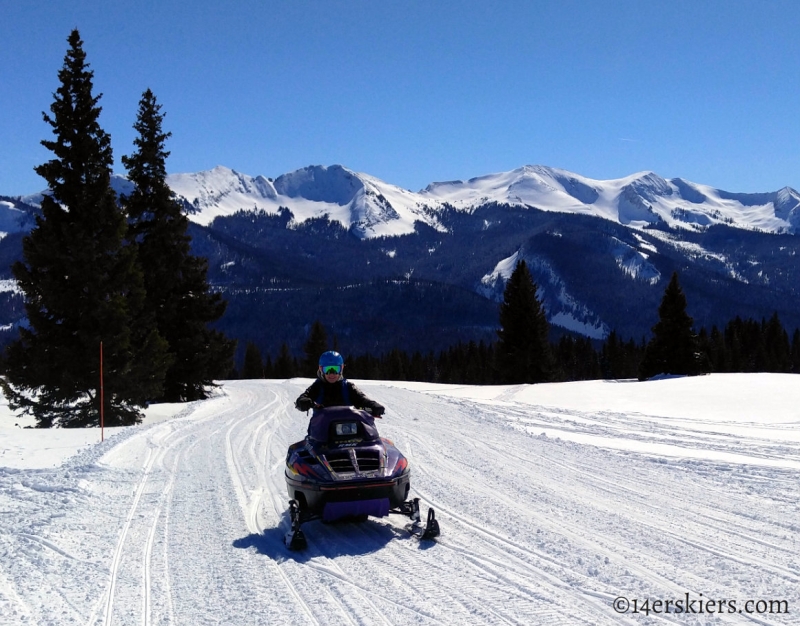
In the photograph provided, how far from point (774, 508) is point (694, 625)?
3.79 metres

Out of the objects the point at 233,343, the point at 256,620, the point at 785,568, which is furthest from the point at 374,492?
the point at 233,343

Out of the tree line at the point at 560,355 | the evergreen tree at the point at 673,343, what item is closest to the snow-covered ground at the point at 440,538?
the tree line at the point at 560,355

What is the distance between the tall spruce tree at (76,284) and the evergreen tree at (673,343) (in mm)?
34414

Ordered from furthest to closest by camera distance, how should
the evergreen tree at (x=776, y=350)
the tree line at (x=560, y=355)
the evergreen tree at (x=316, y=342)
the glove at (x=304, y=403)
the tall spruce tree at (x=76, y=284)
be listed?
the evergreen tree at (x=776, y=350) → the evergreen tree at (x=316, y=342) → the tree line at (x=560, y=355) → the tall spruce tree at (x=76, y=284) → the glove at (x=304, y=403)

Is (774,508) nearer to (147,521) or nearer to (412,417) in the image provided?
(147,521)

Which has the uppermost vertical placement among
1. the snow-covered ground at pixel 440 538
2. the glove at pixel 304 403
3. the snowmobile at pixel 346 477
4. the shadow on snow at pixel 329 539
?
the glove at pixel 304 403

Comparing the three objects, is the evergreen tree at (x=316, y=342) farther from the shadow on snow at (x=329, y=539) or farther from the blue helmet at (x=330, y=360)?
the shadow on snow at (x=329, y=539)

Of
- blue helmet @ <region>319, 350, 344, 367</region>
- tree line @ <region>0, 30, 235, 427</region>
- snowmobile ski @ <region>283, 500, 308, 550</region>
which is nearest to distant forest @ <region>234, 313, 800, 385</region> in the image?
tree line @ <region>0, 30, 235, 427</region>

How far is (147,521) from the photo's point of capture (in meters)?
7.65

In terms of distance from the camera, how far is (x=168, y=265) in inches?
1096

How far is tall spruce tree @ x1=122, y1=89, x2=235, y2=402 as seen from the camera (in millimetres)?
27484

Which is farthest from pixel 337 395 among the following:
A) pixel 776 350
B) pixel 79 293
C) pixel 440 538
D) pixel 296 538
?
pixel 776 350

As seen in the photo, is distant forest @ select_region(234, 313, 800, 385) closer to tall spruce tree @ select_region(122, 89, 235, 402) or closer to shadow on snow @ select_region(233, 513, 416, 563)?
tall spruce tree @ select_region(122, 89, 235, 402)

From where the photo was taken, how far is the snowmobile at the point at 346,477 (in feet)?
22.7
